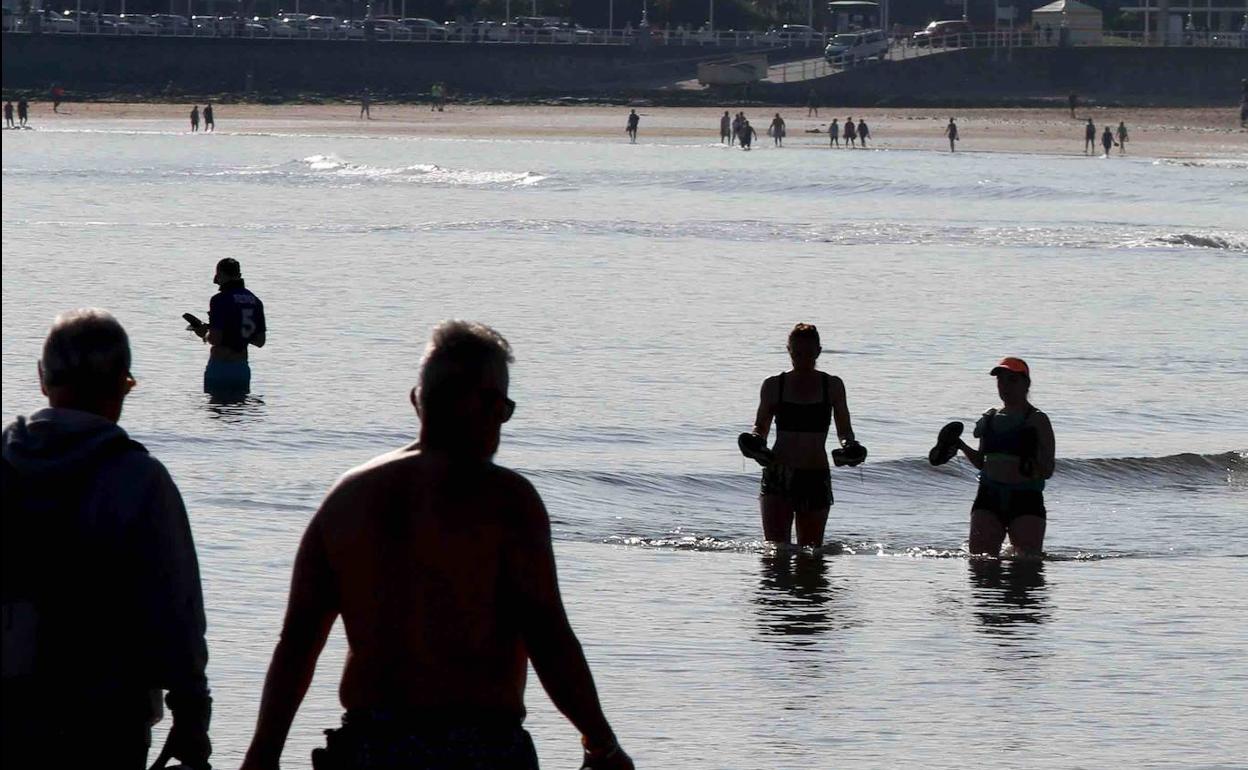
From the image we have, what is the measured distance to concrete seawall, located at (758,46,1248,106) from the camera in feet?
302

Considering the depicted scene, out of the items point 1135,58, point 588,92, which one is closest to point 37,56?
point 588,92

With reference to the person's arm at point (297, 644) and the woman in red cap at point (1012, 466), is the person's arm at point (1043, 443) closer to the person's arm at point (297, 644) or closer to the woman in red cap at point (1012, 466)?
the woman in red cap at point (1012, 466)

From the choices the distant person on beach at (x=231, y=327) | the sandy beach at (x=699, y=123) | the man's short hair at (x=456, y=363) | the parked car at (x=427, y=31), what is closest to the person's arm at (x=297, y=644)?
the man's short hair at (x=456, y=363)

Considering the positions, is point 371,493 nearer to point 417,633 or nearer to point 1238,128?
point 417,633

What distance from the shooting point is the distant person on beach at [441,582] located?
11.6ft

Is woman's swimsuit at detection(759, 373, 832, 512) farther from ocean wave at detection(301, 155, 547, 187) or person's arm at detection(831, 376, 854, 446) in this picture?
ocean wave at detection(301, 155, 547, 187)

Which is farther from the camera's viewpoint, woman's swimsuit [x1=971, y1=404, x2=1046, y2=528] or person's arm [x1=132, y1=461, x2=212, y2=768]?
woman's swimsuit [x1=971, y1=404, x2=1046, y2=528]

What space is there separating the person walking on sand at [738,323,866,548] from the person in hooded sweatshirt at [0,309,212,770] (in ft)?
18.3

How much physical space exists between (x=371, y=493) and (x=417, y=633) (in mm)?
243

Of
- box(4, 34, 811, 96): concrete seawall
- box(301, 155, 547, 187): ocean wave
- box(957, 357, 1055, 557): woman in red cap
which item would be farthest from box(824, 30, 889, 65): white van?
box(957, 357, 1055, 557): woman in red cap

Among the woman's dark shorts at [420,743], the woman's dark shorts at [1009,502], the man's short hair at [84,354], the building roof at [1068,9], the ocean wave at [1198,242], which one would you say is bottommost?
the ocean wave at [1198,242]

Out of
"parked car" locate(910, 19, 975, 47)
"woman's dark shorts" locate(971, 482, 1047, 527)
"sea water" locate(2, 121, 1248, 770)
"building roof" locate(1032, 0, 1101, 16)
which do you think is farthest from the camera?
"building roof" locate(1032, 0, 1101, 16)

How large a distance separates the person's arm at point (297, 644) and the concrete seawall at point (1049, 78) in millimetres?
89362

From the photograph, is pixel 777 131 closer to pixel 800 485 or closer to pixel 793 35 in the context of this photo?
pixel 793 35
